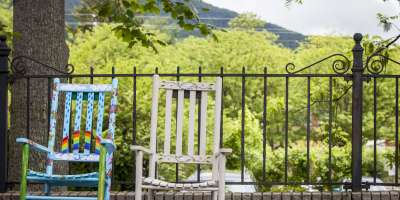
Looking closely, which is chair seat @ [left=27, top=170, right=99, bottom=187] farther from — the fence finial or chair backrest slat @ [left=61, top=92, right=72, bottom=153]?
the fence finial

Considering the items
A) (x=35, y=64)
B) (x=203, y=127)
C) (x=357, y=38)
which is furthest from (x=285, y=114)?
(x=35, y=64)

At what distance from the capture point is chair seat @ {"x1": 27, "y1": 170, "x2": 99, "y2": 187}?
4309 mm

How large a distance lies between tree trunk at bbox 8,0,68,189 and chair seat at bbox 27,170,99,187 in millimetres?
1256

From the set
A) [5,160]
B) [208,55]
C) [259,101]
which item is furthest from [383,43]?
[208,55]

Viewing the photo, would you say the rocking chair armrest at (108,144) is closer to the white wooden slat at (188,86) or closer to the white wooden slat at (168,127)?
the white wooden slat at (168,127)

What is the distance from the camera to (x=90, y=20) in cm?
3644

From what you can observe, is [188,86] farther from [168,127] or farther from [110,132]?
[110,132]

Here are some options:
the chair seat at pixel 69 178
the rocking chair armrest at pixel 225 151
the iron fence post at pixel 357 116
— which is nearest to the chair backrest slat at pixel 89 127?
the chair seat at pixel 69 178

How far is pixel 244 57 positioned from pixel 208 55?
181 cm

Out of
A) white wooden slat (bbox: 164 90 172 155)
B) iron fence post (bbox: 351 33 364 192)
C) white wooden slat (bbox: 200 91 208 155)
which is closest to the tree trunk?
white wooden slat (bbox: 164 90 172 155)

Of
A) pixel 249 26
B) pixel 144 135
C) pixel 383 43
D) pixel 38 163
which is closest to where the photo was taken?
pixel 38 163

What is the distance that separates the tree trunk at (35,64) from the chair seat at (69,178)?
49.5 inches

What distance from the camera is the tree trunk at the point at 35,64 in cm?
569

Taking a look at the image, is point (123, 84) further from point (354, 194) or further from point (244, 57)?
point (244, 57)
